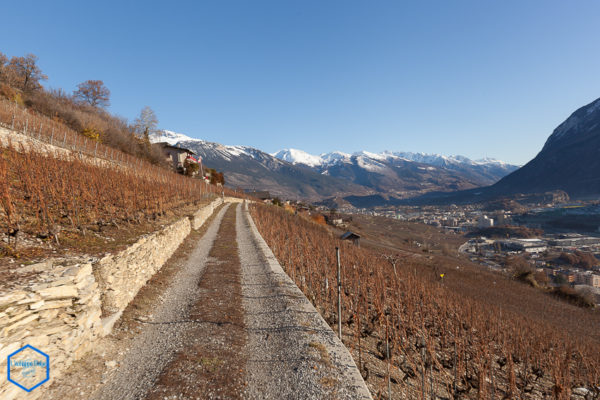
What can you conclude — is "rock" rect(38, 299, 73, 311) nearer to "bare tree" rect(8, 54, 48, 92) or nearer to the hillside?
the hillside

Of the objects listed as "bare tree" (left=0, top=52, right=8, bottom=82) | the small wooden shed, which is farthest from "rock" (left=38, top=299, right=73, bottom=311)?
"bare tree" (left=0, top=52, right=8, bottom=82)

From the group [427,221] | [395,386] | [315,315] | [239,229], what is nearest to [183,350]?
[315,315]

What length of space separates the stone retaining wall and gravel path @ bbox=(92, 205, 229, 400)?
95 centimetres

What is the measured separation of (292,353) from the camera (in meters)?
6.08

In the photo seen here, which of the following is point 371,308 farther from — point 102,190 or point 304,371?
point 102,190

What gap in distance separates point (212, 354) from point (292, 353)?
1.86 m

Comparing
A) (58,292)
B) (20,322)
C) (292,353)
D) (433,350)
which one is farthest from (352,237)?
(20,322)

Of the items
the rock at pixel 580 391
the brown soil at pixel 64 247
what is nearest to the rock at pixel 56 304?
the brown soil at pixel 64 247

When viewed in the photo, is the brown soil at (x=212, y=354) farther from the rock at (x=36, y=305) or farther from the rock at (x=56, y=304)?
the rock at (x=36, y=305)

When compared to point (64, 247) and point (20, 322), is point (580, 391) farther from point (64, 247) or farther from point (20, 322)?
point (64, 247)

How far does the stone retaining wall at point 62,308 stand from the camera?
4.27m

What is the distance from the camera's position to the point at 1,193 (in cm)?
755

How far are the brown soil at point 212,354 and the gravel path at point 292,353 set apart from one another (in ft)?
1.05

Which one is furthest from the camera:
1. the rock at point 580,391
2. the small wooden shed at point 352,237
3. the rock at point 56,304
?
the small wooden shed at point 352,237
